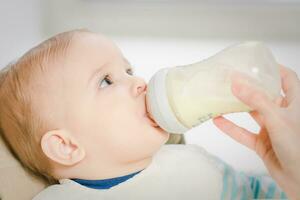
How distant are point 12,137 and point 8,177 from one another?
0.08m

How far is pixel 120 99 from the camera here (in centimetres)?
93

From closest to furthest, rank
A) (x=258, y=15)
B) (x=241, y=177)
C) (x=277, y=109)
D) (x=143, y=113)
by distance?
1. (x=277, y=109)
2. (x=143, y=113)
3. (x=241, y=177)
4. (x=258, y=15)

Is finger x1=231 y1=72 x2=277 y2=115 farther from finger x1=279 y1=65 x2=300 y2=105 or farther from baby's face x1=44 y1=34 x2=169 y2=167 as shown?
baby's face x1=44 y1=34 x2=169 y2=167

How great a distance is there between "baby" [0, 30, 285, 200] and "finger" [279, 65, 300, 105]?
0.79 feet

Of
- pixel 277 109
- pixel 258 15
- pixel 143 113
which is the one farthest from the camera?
pixel 258 15

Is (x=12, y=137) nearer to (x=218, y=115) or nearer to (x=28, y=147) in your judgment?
(x=28, y=147)

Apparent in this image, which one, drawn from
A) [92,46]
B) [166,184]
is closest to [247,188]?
[166,184]

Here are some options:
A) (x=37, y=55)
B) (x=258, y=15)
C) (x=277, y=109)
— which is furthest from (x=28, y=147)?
(x=258, y=15)

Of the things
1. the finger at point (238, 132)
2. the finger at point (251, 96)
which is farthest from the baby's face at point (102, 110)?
the finger at point (251, 96)

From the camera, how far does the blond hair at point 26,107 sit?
3.09 ft

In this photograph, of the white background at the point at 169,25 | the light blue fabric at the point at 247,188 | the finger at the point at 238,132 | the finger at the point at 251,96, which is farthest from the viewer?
the white background at the point at 169,25

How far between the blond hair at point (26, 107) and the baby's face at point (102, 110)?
0.13 ft

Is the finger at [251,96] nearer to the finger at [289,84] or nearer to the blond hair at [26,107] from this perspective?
the finger at [289,84]

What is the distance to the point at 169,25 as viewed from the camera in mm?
1381
